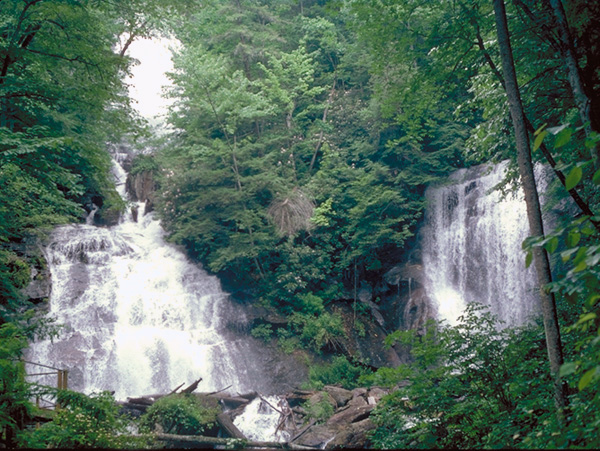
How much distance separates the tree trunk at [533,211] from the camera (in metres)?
4.05

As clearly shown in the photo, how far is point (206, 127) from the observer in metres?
17.5

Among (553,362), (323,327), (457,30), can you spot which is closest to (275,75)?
(323,327)

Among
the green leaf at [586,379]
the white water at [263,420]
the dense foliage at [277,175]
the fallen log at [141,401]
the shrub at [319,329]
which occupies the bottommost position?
the white water at [263,420]

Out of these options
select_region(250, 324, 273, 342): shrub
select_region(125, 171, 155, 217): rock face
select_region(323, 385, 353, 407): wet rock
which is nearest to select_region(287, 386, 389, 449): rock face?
select_region(323, 385, 353, 407): wet rock

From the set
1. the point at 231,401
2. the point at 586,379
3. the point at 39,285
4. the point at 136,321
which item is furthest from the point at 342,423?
the point at 39,285

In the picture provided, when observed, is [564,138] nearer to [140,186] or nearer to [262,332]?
[262,332]

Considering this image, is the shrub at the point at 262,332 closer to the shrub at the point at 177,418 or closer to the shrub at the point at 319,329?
the shrub at the point at 319,329

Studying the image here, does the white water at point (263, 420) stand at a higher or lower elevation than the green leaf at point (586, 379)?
lower

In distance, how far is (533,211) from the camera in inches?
173

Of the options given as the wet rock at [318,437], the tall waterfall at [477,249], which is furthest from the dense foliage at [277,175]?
the wet rock at [318,437]

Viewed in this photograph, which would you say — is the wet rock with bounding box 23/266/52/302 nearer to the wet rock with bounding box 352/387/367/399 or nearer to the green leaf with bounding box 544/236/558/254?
the wet rock with bounding box 352/387/367/399

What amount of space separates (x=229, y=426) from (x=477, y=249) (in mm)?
10623

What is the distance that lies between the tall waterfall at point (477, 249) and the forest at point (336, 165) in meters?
0.73

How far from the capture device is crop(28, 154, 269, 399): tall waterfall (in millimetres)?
11820
